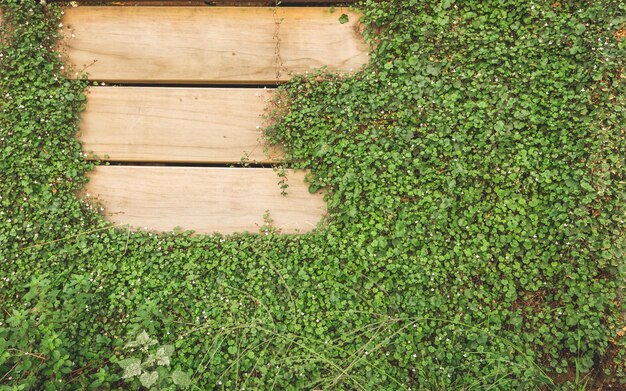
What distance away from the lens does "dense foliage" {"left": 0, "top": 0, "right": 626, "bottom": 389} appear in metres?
2.57

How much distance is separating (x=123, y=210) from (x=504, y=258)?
2465mm

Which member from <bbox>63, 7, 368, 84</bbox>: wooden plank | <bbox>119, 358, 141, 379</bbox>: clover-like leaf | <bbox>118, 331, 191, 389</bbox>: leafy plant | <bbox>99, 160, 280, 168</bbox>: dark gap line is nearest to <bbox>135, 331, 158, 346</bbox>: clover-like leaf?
<bbox>118, 331, 191, 389</bbox>: leafy plant

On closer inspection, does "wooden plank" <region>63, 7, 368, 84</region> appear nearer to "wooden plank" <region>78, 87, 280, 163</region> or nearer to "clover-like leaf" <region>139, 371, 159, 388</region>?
"wooden plank" <region>78, 87, 280, 163</region>

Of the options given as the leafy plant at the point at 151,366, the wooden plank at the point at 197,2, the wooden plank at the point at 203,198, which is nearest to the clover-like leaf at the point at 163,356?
the leafy plant at the point at 151,366

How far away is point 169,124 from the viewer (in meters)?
2.90

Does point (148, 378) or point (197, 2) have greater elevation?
point (197, 2)

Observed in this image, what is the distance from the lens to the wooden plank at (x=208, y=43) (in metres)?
2.85

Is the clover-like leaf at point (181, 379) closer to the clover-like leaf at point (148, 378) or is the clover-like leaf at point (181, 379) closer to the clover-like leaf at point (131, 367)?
the clover-like leaf at point (148, 378)

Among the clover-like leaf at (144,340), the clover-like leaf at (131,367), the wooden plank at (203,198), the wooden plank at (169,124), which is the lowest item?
the clover-like leaf at (131,367)

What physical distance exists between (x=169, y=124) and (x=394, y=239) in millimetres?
1656

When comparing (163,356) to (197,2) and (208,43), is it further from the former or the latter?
(197,2)

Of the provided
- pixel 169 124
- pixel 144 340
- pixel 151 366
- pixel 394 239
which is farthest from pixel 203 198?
pixel 394 239

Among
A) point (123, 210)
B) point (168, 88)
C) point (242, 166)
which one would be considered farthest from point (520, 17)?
point (123, 210)

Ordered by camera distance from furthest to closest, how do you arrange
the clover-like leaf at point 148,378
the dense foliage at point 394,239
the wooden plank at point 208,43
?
the wooden plank at point 208,43
the dense foliage at point 394,239
the clover-like leaf at point 148,378
